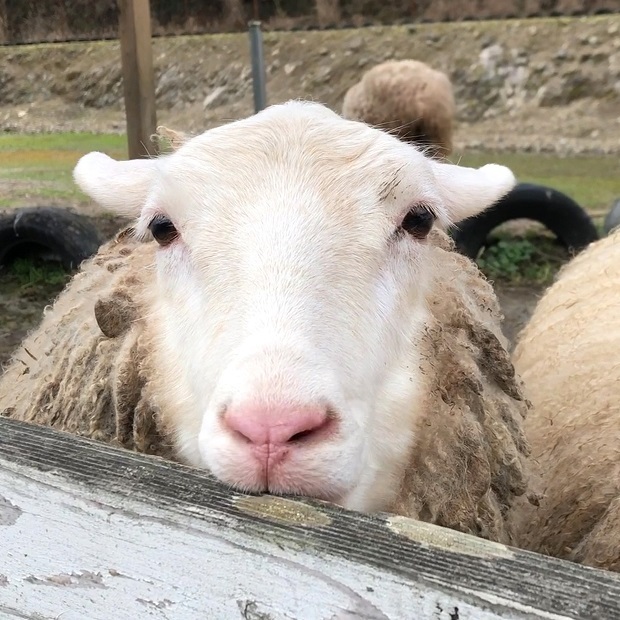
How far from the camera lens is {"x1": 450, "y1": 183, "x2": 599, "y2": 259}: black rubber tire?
5.91m

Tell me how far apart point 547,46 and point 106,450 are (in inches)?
344

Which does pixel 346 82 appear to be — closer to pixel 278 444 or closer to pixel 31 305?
pixel 31 305

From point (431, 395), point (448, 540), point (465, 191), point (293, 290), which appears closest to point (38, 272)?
point (465, 191)

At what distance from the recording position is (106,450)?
1093 mm

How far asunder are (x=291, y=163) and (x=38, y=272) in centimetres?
409

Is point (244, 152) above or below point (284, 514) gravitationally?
above

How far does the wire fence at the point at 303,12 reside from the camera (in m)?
4.32

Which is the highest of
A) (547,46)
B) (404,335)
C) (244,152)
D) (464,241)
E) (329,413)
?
(244,152)

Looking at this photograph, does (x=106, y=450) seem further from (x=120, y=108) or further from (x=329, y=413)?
(x=120, y=108)

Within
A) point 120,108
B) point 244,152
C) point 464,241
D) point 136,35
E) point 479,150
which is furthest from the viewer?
point 479,150

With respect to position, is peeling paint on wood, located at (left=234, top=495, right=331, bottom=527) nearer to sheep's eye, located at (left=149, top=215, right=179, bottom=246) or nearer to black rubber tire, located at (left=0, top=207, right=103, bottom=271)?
sheep's eye, located at (left=149, top=215, right=179, bottom=246)

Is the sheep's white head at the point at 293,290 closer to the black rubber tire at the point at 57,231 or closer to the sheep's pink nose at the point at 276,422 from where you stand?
the sheep's pink nose at the point at 276,422

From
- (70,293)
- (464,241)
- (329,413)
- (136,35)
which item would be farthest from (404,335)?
(464,241)

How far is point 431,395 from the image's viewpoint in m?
1.77
